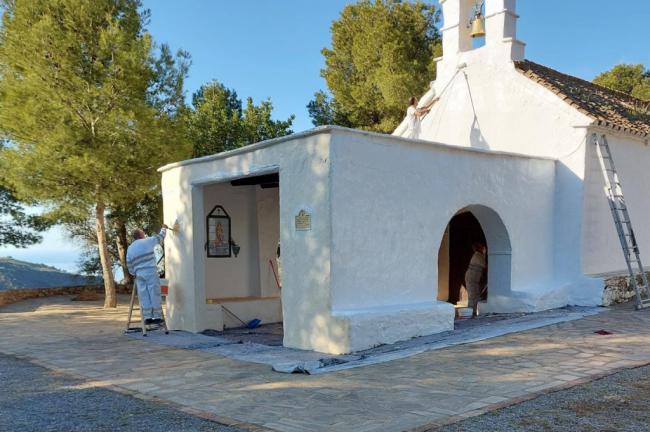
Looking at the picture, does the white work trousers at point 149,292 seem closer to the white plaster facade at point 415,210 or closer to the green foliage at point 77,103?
the white plaster facade at point 415,210

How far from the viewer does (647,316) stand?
9.77 m

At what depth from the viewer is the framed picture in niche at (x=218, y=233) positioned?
1130 centimetres

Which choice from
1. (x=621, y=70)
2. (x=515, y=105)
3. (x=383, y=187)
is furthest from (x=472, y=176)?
(x=621, y=70)

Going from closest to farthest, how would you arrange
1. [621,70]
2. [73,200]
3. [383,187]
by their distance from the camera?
[383,187], [73,200], [621,70]

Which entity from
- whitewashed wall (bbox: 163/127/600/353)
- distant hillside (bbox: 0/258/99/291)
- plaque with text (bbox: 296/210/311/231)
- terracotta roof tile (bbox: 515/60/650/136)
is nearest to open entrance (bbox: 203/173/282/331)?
whitewashed wall (bbox: 163/127/600/353)

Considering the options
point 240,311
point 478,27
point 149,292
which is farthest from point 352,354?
point 478,27

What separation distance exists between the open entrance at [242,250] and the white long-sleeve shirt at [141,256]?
1060 mm

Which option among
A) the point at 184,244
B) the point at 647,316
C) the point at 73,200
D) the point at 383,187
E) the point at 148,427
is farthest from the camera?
the point at 73,200

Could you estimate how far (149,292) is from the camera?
10.1m

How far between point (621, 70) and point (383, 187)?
77.2ft

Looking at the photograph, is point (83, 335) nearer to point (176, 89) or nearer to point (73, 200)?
point (73, 200)

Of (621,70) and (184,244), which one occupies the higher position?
(621,70)

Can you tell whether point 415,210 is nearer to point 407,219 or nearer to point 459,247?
point 407,219

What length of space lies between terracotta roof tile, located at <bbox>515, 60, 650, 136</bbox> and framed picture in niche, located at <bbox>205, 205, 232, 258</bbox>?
696 cm
